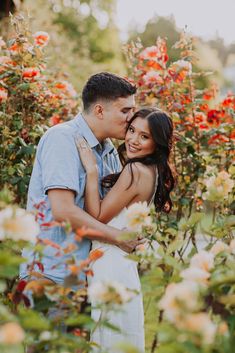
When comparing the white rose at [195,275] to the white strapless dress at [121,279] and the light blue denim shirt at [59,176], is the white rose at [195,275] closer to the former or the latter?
the light blue denim shirt at [59,176]

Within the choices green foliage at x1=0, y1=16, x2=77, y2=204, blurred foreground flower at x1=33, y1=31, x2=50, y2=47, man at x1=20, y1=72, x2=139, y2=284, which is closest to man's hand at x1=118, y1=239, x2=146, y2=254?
man at x1=20, y1=72, x2=139, y2=284

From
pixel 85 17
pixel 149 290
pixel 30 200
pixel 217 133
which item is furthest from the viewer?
pixel 85 17

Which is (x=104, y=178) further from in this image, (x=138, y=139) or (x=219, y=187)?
(x=219, y=187)

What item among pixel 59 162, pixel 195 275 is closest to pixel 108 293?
pixel 195 275

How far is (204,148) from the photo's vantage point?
16.4 ft

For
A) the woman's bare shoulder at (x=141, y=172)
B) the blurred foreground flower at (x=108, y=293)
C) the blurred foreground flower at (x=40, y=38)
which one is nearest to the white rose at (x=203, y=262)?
the blurred foreground flower at (x=108, y=293)

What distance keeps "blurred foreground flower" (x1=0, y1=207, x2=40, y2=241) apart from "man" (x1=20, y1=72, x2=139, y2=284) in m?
0.99

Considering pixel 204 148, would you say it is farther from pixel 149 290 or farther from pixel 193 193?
pixel 149 290

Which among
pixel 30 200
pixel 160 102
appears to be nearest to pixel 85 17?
pixel 160 102

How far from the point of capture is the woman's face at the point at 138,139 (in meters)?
3.21

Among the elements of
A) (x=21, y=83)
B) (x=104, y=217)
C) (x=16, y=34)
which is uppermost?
(x=16, y=34)

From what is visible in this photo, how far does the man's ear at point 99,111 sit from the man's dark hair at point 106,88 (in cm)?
4

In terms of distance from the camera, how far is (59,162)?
294cm

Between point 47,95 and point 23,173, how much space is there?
0.64m
